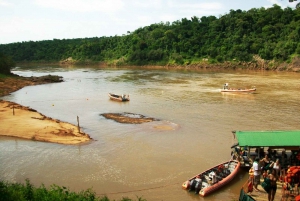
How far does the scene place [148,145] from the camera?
22.5 meters

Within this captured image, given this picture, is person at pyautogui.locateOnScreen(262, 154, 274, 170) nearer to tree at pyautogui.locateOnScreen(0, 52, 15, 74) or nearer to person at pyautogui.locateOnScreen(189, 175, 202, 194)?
person at pyautogui.locateOnScreen(189, 175, 202, 194)

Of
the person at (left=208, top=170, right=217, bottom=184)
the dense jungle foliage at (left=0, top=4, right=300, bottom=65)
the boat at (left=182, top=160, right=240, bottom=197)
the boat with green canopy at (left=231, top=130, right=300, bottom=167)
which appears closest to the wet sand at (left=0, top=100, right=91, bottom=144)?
the boat at (left=182, top=160, right=240, bottom=197)

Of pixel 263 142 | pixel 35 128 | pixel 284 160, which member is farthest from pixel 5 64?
pixel 284 160

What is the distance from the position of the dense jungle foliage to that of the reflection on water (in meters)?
48.3

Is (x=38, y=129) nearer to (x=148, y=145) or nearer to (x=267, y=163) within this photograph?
(x=148, y=145)

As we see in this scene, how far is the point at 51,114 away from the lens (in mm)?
34125

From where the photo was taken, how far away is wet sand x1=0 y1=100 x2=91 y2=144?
944 inches

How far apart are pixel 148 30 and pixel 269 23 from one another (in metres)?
59.4

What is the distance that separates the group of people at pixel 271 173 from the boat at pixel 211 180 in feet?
4.46

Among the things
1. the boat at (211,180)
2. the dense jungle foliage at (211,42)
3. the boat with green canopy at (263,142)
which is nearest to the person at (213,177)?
the boat at (211,180)

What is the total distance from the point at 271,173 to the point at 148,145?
9745 millimetres

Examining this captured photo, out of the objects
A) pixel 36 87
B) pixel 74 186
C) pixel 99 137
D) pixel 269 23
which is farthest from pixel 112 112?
pixel 269 23

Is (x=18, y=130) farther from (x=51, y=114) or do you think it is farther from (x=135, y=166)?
(x=135, y=166)

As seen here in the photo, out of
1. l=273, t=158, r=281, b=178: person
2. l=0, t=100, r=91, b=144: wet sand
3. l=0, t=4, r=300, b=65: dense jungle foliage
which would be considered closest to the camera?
l=273, t=158, r=281, b=178: person
